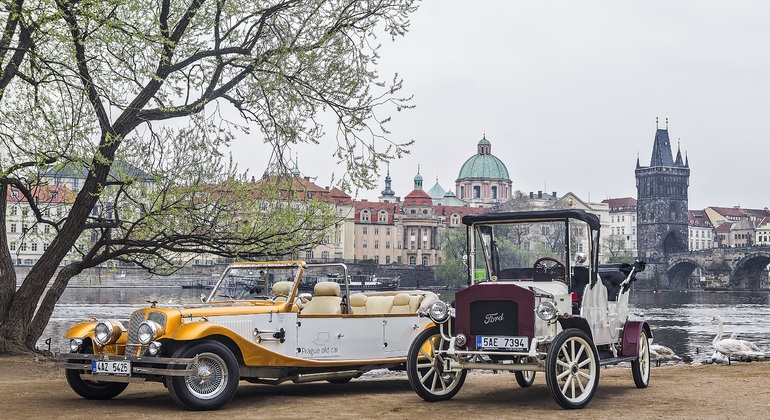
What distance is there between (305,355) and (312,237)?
9.64 meters

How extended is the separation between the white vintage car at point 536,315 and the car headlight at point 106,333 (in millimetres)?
3707

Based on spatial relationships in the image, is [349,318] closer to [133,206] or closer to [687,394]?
[687,394]

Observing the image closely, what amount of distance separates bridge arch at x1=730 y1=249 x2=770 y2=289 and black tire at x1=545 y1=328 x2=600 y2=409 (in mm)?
161639

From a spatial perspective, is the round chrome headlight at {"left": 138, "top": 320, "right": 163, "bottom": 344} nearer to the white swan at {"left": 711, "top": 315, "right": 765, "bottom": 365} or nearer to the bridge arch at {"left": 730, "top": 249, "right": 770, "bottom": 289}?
the white swan at {"left": 711, "top": 315, "right": 765, "bottom": 365}

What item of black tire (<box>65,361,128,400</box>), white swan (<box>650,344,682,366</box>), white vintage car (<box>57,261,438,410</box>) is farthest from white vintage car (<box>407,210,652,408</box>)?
white swan (<box>650,344,682,366</box>)

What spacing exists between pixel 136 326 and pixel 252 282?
2.19 m

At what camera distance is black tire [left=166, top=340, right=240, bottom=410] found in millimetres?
12570

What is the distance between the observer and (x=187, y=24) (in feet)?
71.9

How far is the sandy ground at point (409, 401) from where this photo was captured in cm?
1226

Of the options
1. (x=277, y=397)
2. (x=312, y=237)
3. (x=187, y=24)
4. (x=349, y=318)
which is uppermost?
(x=187, y=24)

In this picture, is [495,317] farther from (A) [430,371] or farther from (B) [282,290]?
(B) [282,290]

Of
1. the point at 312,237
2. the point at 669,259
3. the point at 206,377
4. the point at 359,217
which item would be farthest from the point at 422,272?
the point at 206,377

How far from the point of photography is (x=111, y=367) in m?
13.0

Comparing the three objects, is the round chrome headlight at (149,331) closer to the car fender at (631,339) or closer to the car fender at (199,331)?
the car fender at (199,331)
